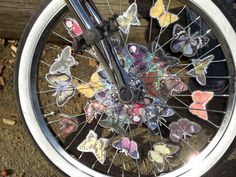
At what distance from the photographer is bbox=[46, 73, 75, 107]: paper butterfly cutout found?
3311 millimetres

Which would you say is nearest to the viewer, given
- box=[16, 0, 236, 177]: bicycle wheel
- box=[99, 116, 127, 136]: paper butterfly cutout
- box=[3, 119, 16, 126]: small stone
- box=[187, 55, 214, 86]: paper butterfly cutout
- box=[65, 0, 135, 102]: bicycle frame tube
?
box=[65, 0, 135, 102]: bicycle frame tube

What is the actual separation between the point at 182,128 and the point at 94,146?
21.1 inches

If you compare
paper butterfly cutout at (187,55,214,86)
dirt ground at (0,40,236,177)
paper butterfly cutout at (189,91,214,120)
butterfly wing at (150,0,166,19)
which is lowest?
dirt ground at (0,40,236,177)

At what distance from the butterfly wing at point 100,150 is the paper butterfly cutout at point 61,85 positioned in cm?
33

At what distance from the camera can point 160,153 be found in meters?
3.38

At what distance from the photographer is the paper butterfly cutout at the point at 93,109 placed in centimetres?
342

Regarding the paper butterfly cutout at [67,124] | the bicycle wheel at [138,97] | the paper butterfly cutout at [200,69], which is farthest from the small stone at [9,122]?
the paper butterfly cutout at [200,69]

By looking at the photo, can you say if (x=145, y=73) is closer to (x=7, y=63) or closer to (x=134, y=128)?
(x=134, y=128)

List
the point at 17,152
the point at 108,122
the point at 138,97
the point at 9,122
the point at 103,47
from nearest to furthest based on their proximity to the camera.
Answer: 1. the point at 103,47
2. the point at 138,97
3. the point at 108,122
4. the point at 17,152
5. the point at 9,122

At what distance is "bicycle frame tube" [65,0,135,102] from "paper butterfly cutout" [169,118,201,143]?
587 mm

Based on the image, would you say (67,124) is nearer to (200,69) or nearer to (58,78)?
(58,78)

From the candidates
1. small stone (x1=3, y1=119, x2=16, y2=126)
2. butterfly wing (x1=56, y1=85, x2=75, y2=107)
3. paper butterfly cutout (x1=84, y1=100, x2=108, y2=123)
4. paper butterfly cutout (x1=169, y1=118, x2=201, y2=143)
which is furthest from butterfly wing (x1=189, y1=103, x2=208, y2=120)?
small stone (x1=3, y1=119, x2=16, y2=126)

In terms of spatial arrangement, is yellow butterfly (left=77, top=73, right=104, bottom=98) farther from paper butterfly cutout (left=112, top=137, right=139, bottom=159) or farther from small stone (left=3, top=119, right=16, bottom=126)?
small stone (left=3, top=119, right=16, bottom=126)

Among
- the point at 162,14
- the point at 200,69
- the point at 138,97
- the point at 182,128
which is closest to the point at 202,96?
the point at 200,69
